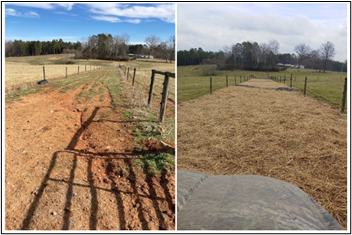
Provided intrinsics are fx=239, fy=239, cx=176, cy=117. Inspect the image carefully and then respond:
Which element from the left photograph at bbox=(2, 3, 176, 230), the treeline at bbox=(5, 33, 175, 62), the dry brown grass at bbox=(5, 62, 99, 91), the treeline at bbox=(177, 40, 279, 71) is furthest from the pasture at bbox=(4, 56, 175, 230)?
the treeline at bbox=(177, 40, 279, 71)

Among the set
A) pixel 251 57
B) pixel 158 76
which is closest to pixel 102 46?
pixel 158 76

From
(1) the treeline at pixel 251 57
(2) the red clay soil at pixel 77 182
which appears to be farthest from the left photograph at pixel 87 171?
(1) the treeline at pixel 251 57

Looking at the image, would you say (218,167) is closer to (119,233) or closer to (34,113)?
(119,233)

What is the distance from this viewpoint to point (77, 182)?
8.35 ft

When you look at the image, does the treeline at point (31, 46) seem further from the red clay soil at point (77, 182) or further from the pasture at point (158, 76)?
the pasture at point (158, 76)

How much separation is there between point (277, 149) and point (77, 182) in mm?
3838

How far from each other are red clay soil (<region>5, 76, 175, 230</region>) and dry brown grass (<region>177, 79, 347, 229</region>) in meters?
1.28

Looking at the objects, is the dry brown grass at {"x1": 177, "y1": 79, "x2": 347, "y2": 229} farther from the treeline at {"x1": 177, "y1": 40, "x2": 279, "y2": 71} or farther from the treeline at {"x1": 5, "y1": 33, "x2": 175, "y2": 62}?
the treeline at {"x1": 177, "y1": 40, "x2": 279, "y2": 71}

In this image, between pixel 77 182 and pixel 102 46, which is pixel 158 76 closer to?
pixel 102 46

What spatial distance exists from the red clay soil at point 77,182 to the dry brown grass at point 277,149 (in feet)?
4.19

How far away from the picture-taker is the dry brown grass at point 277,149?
11.3ft

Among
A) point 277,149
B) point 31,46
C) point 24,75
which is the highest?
point 31,46

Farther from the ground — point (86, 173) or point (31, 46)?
point (31, 46)

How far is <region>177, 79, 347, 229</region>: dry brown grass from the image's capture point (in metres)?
3.44
